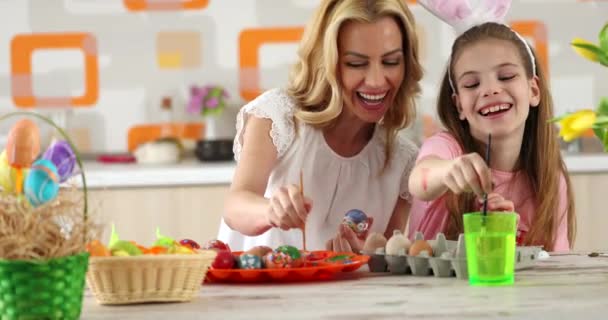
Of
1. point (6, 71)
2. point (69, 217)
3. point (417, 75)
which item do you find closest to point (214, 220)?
point (6, 71)

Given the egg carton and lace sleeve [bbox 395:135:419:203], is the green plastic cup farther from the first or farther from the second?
lace sleeve [bbox 395:135:419:203]

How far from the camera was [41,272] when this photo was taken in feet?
4.77

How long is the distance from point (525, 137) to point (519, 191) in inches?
5.4

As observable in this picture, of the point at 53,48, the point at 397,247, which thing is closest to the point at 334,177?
the point at 397,247

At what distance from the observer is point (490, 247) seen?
180 centimetres

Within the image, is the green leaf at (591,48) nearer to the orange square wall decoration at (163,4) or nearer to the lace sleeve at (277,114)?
the lace sleeve at (277,114)

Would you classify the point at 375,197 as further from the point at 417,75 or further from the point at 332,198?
the point at 417,75

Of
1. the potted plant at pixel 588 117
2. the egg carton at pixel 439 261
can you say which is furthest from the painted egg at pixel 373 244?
the potted plant at pixel 588 117

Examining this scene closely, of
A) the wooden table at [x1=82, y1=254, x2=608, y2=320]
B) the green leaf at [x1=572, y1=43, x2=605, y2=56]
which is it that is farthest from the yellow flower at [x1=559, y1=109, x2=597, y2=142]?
the wooden table at [x1=82, y1=254, x2=608, y2=320]

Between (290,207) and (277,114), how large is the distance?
79cm

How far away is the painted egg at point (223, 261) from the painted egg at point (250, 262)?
0.7 inches

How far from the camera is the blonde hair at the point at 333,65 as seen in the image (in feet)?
8.50

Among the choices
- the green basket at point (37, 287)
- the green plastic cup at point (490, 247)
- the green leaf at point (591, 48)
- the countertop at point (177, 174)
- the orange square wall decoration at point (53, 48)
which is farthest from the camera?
the orange square wall decoration at point (53, 48)

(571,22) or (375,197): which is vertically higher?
(571,22)
